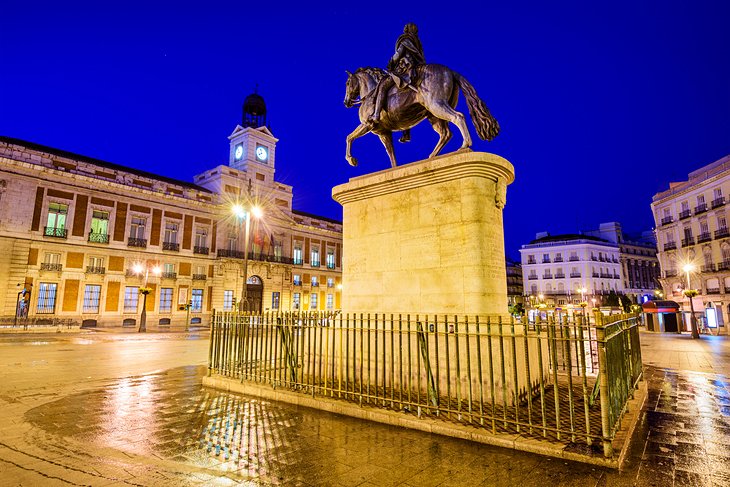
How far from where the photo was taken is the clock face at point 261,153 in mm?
47812

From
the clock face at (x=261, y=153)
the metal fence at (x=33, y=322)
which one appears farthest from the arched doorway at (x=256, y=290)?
the metal fence at (x=33, y=322)

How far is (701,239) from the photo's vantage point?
37156 millimetres

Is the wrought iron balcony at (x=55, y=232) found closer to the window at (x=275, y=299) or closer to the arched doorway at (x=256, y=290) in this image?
the arched doorway at (x=256, y=290)

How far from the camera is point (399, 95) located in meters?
7.42

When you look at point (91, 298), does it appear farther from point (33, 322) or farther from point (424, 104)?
point (424, 104)

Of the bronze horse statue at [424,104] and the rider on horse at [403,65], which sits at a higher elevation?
the rider on horse at [403,65]

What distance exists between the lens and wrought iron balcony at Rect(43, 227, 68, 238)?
3086cm

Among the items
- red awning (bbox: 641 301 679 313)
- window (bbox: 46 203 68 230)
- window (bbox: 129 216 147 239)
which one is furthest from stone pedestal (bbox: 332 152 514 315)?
window (bbox: 129 216 147 239)

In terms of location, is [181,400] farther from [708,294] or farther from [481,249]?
[708,294]

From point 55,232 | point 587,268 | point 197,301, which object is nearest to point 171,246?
point 197,301

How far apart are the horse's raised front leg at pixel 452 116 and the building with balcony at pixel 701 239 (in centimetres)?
3646

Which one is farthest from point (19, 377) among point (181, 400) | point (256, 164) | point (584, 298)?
point (584, 298)

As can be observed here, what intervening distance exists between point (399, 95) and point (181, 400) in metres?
6.60

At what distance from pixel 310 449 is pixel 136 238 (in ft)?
124
